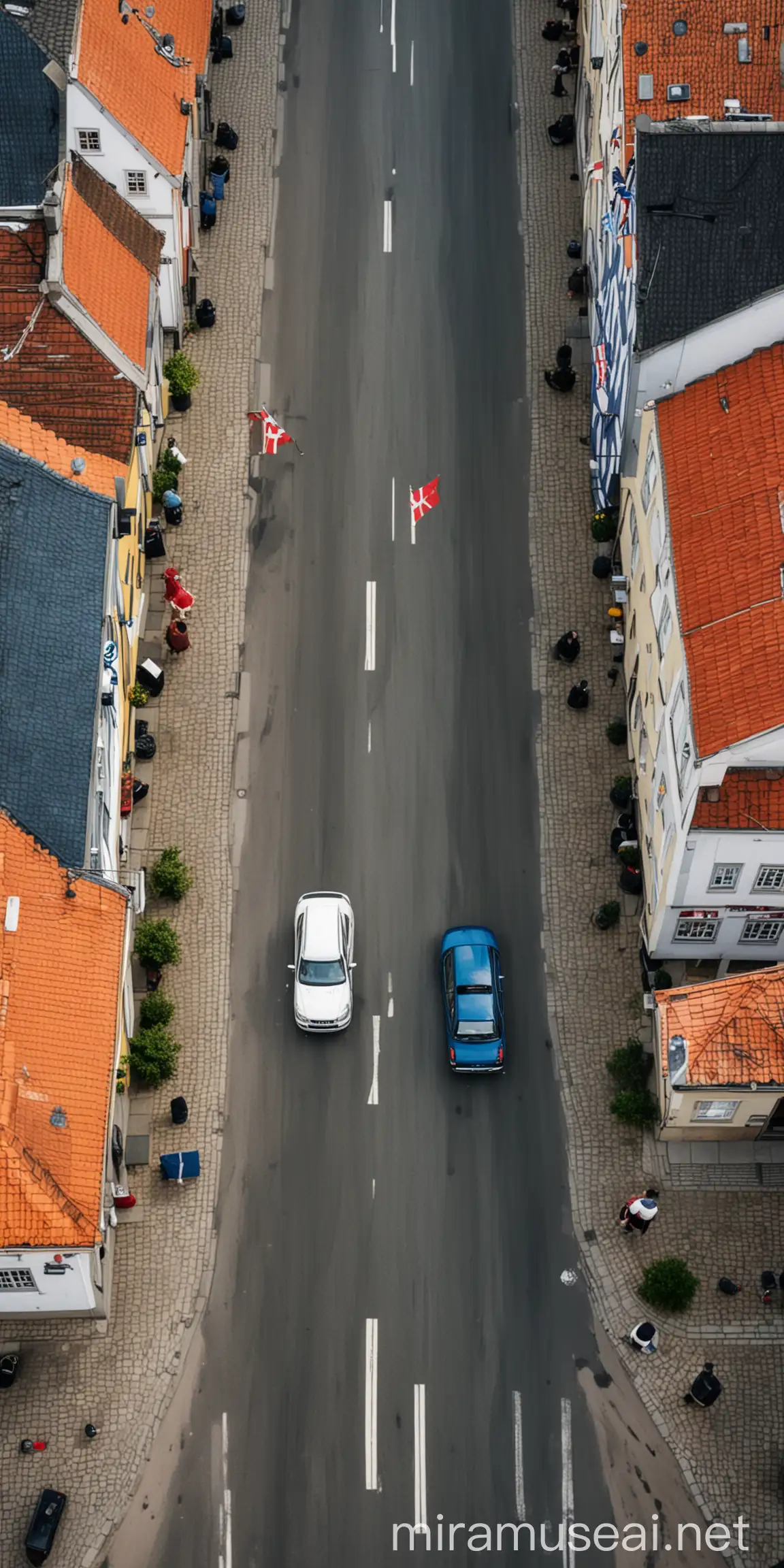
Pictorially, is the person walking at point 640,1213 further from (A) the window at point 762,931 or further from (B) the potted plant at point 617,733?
(B) the potted plant at point 617,733

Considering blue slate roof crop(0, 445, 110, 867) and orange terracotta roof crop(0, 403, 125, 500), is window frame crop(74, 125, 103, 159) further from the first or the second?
blue slate roof crop(0, 445, 110, 867)

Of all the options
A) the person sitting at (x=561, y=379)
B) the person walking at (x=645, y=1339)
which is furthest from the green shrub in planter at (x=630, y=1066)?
the person sitting at (x=561, y=379)

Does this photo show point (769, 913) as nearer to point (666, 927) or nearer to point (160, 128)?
point (666, 927)

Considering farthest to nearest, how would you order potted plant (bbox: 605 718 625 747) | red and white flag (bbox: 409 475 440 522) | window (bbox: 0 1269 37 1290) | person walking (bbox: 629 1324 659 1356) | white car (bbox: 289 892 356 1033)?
red and white flag (bbox: 409 475 440 522) < potted plant (bbox: 605 718 625 747) < white car (bbox: 289 892 356 1033) < person walking (bbox: 629 1324 659 1356) < window (bbox: 0 1269 37 1290)

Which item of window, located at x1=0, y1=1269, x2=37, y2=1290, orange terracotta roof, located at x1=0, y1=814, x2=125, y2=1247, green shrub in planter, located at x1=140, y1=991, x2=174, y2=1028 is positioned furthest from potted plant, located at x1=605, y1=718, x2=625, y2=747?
window, located at x1=0, y1=1269, x2=37, y2=1290

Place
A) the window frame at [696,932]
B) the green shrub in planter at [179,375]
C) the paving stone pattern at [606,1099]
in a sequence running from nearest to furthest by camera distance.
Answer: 1. the paving stone pattern at [606,1099]
2. the window frame at [696,932]
3. the green shrub in planter at [179,375]

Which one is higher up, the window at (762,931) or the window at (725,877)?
the window at (725,877)
